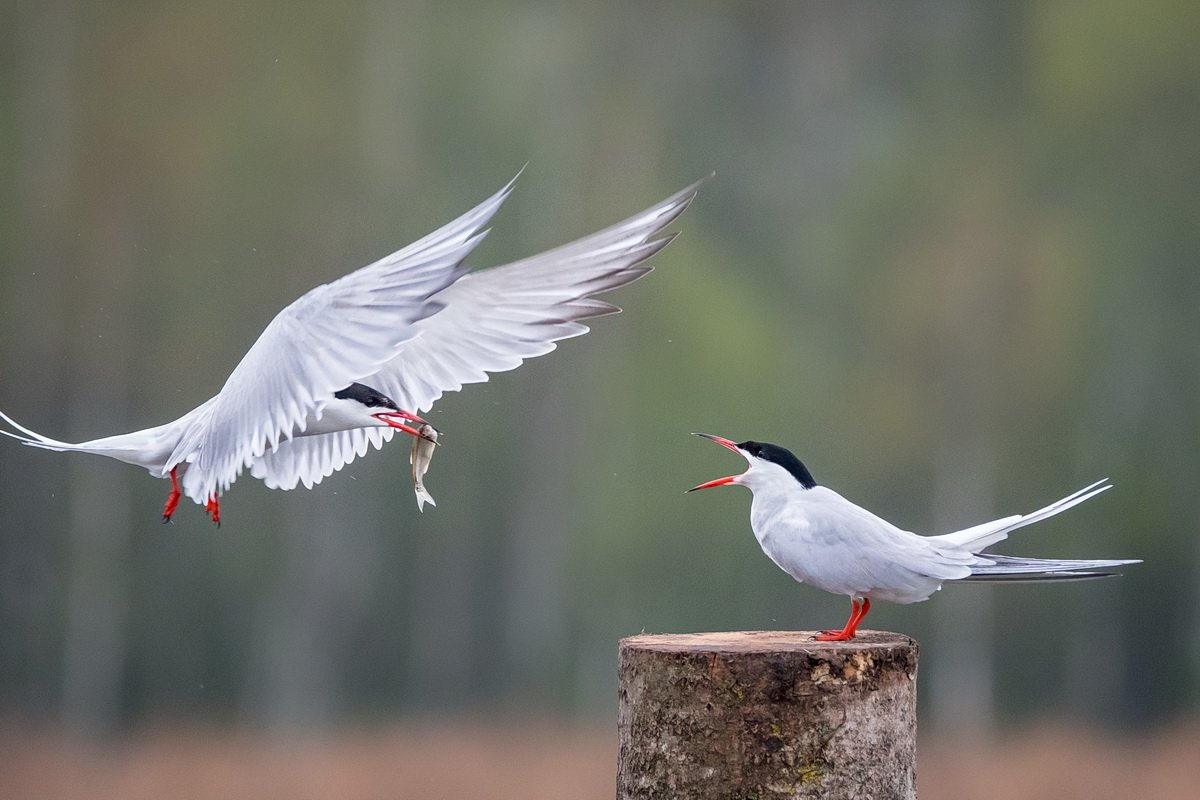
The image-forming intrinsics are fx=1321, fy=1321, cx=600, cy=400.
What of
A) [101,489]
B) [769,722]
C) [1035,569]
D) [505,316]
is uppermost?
[505,316]

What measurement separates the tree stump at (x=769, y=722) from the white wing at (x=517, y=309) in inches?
28.2

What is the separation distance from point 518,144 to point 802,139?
4.88 feet

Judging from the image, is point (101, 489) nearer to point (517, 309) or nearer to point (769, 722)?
point (517, 309)

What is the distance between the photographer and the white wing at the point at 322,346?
89.3 inches

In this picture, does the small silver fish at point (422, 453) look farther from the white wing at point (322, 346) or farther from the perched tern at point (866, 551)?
the perched tern at point (866, 551)

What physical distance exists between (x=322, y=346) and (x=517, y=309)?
47cm

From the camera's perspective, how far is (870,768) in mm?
2029

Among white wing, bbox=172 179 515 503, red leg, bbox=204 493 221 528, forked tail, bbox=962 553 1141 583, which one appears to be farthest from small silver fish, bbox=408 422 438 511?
forked tail, bbox=962 553 1141 583

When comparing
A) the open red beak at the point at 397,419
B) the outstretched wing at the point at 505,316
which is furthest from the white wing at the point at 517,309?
the open red beak at the point at 397,419

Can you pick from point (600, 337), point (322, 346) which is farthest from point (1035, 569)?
point (600, 337)

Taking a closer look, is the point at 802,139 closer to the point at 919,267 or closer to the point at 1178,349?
the point at 919,267

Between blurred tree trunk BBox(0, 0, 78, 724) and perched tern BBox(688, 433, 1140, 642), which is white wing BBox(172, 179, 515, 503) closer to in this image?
perched tern BBox(688, 433, 1140, 642)

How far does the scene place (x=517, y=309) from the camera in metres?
2.66

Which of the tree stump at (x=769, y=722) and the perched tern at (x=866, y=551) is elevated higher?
the perched tern at (x=866, y=551)
